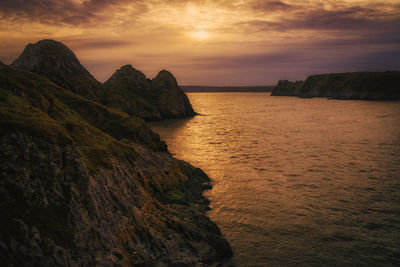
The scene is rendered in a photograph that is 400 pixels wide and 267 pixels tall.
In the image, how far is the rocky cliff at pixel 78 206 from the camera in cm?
689

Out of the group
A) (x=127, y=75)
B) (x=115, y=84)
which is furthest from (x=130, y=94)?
(x=127, y=75)

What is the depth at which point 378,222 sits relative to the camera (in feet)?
49.1

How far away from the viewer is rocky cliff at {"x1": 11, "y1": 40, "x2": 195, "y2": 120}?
33.7 meters

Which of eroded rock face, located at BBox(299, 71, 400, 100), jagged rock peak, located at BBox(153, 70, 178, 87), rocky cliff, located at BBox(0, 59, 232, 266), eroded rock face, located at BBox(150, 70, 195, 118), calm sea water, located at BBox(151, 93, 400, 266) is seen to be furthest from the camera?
eroded rock face, located at BBox(299, 71, 400, 100)

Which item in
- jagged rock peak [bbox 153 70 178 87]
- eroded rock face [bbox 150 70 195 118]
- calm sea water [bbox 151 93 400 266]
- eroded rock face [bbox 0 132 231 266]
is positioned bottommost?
calm sea water [bbox 151 93 400 266]

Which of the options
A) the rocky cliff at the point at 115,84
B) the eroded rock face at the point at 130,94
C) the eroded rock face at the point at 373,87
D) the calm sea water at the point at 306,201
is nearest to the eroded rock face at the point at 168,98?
the rocky cliff at the point at 115,84

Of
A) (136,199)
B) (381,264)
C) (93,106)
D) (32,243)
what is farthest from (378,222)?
(93,106)

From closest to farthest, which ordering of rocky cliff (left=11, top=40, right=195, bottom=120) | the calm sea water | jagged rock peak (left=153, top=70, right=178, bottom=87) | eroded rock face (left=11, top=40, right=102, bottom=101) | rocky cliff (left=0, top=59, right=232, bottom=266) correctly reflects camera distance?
rocky cliff (left=0, top=59, right=232, bottom=266), the calm sea water, eroded rock face (left=11, top=40, right=102, bottom=101), rocky cliff (left=11, top=40, right=195, bottom=120), jagged rock peak (left=153, top=70, right=178, bottom=87)

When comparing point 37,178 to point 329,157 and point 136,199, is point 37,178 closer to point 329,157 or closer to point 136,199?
point 136,199

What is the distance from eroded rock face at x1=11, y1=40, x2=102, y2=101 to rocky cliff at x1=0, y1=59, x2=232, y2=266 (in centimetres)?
1980

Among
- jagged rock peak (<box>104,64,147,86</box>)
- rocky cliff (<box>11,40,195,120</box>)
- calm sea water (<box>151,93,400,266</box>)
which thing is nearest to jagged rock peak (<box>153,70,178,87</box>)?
rocky cliff (<box>11,40,195,120</box>)

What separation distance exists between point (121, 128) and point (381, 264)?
17.0 meters

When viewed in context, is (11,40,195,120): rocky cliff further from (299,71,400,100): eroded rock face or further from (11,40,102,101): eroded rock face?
(299,71,400,100): eroded rock face

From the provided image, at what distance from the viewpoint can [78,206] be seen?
327 inches
